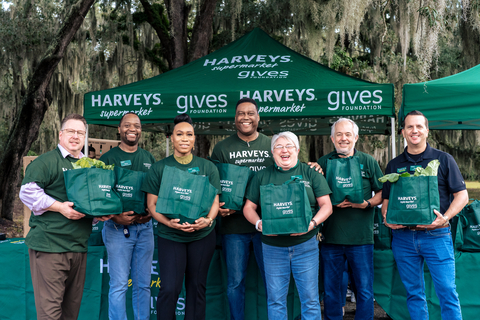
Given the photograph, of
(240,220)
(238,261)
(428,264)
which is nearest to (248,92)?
(240,220)

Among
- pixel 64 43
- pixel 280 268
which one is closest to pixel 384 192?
pixel 280 268

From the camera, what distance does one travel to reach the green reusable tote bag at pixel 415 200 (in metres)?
2.90

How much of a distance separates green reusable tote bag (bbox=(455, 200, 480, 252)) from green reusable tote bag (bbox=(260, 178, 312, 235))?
1.75m

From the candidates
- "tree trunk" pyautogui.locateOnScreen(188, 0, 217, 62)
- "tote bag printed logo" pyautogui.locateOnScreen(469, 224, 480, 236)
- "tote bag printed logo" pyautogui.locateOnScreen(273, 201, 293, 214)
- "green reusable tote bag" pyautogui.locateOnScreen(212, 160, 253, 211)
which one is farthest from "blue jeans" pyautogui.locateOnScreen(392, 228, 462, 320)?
"tree trunk" pyautogui.locateOnScreen(188, 0, 217, 62)

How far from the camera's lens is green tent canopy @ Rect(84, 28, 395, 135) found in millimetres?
4258

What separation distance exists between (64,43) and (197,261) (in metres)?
6.06

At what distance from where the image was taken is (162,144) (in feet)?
54.2

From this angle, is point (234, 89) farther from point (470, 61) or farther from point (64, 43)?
point (470, 61)

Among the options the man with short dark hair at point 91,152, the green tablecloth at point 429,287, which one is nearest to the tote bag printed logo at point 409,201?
the green tablecloth at point 429,287

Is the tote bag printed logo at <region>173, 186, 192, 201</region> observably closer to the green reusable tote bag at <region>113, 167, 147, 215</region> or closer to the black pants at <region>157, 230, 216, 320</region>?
the black pants at <region>157, 230, 216, 320</region>

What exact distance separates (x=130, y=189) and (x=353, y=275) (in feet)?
6.42

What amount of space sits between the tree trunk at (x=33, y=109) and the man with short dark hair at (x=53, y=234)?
5.13 meters

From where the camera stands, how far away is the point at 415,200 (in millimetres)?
2934

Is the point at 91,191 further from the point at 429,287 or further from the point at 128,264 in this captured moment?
the point at 429,287
